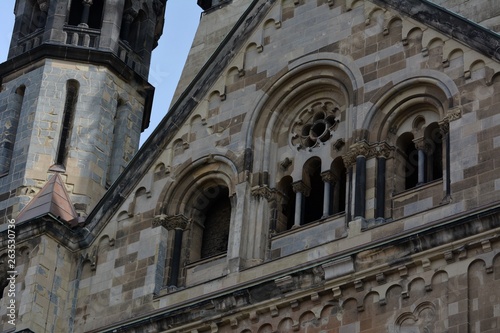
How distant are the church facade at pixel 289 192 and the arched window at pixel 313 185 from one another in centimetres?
3

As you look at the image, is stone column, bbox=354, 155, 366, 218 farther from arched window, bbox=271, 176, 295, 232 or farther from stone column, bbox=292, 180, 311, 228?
arched window, bbox=271, 176, 295, 232

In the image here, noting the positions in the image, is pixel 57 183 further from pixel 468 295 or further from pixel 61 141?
pixel 468 295

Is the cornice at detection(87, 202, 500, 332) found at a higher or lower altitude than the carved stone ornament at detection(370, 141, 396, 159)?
lower

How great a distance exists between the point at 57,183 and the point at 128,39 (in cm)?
546

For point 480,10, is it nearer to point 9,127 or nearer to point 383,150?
point 383,150

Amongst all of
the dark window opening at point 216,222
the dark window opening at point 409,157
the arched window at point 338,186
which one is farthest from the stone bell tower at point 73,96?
the dark window opening at point 409,157

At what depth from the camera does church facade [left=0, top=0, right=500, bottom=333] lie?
965 inches

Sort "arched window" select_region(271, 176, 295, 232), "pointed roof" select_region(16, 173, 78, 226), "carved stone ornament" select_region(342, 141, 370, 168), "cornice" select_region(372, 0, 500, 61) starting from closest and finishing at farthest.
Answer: "cornice" select_region(372, 0, 500, 61) < "carved stone ornament" select_region(342, 141, 370, 168) < "arched window" select_region(271, 176, 295, 232) < "pointed roof" select_region(16, 173, 78, 226)

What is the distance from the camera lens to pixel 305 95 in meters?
28.4

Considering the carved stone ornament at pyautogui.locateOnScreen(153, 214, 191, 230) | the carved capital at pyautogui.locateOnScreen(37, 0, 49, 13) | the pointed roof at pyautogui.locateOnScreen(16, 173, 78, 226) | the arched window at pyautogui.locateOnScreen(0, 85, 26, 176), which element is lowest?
the carved stone ornament at pyautogui.locateOnScreen(153, 214, 191, 230)

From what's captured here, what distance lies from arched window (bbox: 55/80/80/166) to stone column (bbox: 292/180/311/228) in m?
6.55

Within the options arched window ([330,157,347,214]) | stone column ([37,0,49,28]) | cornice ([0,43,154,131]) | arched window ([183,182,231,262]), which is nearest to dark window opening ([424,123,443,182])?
arched window ([330,157,347,214])

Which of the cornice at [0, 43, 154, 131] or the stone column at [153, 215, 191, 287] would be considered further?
the cornice at [0, 43, 154, 131]

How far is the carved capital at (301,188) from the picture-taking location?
27219 millimetres
